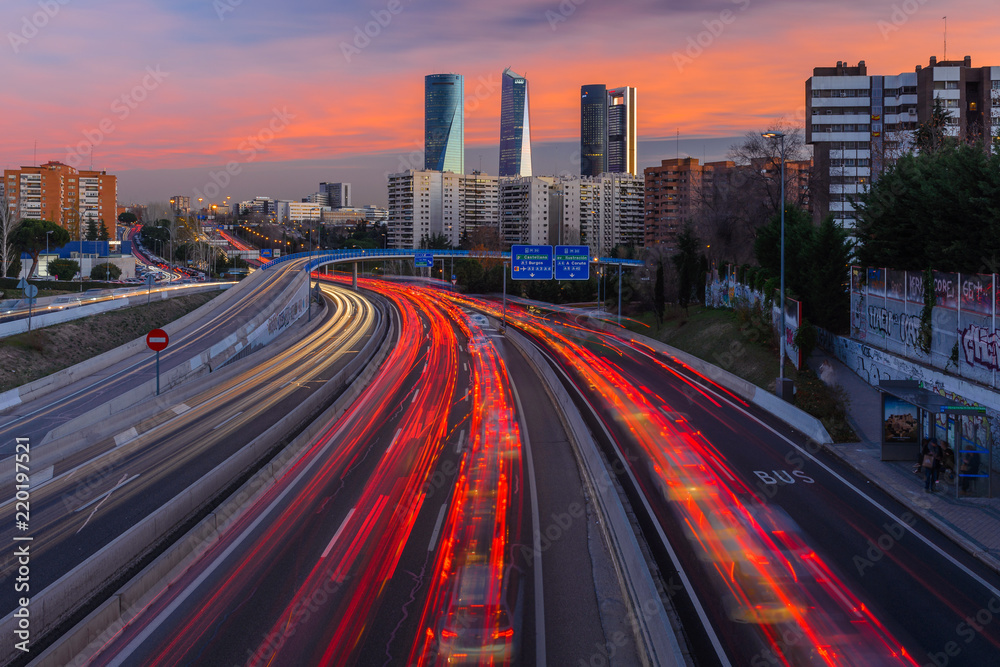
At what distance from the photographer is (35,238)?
92.2 m

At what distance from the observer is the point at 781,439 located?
25250mm

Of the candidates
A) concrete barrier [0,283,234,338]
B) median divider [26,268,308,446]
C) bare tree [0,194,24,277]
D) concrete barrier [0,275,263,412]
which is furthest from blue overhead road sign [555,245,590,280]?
bare tree [0,194,24,277]

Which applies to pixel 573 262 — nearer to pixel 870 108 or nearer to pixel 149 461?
pixel 149 461

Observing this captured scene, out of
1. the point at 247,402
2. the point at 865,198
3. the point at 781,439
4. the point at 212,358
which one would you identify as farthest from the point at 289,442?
the point at 865,198

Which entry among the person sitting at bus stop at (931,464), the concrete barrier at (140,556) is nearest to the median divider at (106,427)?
the concrete barrier at (140,556)

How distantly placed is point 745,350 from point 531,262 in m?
21.4

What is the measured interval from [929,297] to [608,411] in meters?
13.1

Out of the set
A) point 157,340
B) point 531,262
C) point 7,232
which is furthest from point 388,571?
point 7,232

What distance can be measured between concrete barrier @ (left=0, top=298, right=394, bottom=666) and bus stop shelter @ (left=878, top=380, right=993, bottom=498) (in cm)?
1831

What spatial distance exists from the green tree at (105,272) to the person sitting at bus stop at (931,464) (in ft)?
356

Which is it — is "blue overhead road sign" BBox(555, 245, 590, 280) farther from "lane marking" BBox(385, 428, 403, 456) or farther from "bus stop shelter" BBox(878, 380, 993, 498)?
"bus stop shelter" BBox(878, 380, 993, 498)

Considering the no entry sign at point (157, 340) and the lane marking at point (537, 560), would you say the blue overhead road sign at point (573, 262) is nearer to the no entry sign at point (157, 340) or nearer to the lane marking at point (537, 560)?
the lane marking at point (537, 560)

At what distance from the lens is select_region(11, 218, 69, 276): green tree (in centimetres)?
9081

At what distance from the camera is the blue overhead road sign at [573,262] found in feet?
189
